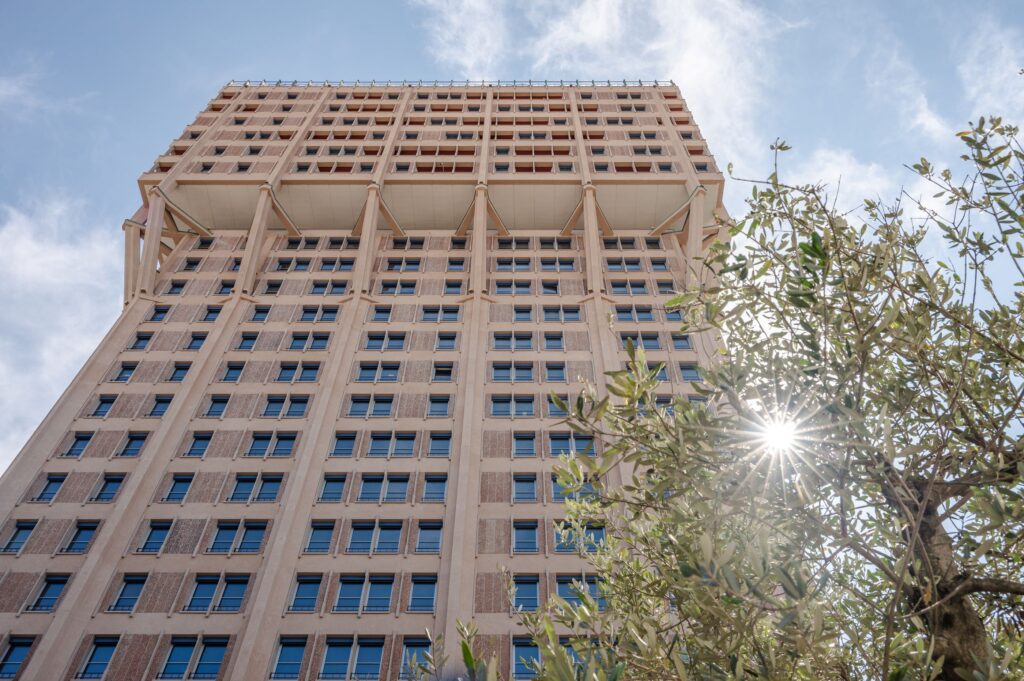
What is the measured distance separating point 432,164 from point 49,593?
2949cm

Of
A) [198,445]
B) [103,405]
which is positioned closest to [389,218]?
[198,445]

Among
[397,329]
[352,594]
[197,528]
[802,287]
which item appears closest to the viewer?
[802,287]

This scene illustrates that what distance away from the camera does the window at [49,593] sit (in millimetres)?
21453

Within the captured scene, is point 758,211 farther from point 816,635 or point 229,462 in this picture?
point 229,462

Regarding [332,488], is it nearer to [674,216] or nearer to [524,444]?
[524,444]

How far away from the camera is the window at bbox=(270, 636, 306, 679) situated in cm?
2025

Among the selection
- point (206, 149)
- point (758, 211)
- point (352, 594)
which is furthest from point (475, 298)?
point (758, 211)

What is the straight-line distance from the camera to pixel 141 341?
31672 millimetres

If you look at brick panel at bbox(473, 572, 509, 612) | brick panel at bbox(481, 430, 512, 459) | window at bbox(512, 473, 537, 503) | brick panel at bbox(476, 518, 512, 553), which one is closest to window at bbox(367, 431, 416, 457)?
brick panel at bbox(481, 430, 512, 459)

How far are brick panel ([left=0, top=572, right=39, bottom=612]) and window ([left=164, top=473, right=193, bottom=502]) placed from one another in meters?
4.67

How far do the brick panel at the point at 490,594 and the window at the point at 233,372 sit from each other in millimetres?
15184

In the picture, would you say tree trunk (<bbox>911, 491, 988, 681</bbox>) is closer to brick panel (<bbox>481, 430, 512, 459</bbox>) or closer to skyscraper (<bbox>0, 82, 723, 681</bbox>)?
skyscraper (<bbox>0, 82, 723, 681</bbox>)

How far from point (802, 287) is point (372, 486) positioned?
72.3ft

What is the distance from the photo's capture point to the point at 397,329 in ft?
107
